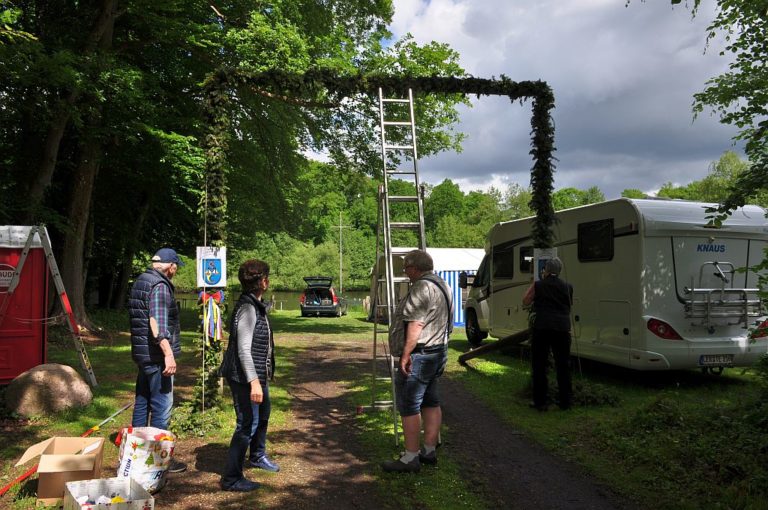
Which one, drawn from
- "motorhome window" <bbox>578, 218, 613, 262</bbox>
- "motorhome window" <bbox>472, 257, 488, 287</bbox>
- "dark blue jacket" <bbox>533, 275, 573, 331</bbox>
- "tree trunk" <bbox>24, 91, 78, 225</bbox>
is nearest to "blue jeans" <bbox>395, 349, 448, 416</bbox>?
Answer: "dark blue jacket" <bbox>533, 275, 573, 331</bbox>

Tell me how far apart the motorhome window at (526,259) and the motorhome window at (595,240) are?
1585 mm

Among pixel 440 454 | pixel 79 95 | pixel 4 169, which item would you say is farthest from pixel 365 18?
pixel 440 454

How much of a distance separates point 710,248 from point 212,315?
717cm

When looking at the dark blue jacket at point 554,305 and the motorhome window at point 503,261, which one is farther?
the motorhome window at point 503,261

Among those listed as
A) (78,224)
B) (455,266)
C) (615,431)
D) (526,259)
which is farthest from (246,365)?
(455,266)

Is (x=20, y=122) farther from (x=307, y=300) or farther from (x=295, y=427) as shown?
(x=307, y=300)

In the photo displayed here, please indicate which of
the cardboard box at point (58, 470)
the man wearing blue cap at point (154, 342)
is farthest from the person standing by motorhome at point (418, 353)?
the cardboard box at point (58, 470)

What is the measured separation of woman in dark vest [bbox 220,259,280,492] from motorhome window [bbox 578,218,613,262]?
20.0 ft

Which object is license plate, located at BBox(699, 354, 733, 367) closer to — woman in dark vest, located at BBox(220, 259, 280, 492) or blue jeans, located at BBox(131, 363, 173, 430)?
woman in dark vest, located at BBox(220, 259, 280, 492)

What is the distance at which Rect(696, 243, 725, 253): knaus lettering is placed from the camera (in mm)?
8227

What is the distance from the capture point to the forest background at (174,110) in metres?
10.9

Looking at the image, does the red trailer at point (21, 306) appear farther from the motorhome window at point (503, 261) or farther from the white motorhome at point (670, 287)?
the motorhome window at point (503, 261)

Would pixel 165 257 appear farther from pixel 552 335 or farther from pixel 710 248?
pixel 710 248

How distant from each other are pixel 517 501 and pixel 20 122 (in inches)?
602
